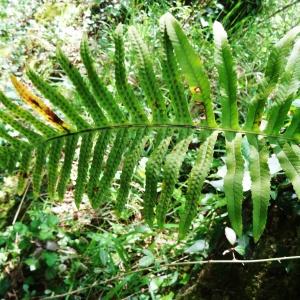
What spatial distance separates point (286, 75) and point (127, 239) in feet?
4.48

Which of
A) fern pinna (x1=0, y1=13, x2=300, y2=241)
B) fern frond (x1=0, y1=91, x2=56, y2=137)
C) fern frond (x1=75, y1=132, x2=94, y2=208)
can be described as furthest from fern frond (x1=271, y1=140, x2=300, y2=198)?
fern frond (x1=0, y1=91, x2=56, y2=137)

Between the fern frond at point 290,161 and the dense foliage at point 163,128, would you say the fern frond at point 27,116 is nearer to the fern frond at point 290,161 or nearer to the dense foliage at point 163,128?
the dense foliage at point 163,128

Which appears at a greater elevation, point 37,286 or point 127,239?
point 127,239

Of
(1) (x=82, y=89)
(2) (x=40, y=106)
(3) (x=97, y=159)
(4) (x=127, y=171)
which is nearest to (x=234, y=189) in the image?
(4) (x=127, y=171)

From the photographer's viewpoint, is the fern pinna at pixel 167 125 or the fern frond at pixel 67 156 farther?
the fern frond at pixel 67 156

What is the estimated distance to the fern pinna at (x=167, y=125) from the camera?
47.8 inches

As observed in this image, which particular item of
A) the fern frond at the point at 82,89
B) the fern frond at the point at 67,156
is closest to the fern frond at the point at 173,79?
the fern frond at the point at 82,89

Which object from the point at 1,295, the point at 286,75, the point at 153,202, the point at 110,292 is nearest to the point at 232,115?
the point at 286,75

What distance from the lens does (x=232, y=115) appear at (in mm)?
1315

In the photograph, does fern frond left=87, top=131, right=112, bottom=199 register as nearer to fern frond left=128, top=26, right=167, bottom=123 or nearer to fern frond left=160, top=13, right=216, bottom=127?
fern frond left=128, top=26, right=167, bottom=123

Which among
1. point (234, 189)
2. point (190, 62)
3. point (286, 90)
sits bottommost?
point (234, 189)

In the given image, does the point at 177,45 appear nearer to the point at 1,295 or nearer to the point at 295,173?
the point at 295,173

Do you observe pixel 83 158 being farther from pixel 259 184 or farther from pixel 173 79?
pixel 259 184

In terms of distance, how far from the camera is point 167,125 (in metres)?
1.32
